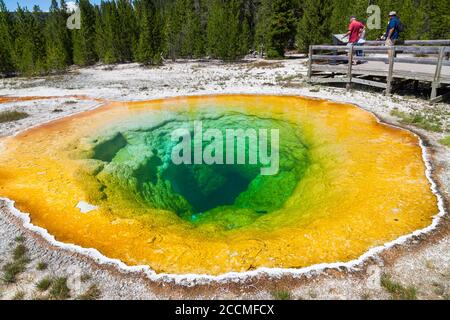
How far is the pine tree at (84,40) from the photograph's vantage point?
128 ft

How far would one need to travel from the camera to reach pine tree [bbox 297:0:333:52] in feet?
107

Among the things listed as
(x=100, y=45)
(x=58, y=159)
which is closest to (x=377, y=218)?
(x=58, y=159)

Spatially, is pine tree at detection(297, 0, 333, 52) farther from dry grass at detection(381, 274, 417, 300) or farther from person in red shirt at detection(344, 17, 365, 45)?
dry grass at detection(381, 274, 417, 300)

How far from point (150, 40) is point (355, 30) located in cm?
2653

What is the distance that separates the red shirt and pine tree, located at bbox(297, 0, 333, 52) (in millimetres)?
19933

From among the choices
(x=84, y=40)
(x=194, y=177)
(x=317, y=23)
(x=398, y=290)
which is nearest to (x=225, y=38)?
(x=317, y=23)

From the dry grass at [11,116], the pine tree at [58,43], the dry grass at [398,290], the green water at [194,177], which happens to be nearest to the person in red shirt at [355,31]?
the green water at [194,177]

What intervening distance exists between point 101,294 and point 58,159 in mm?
5531

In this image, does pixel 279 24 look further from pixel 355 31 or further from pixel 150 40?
pixel 355 31

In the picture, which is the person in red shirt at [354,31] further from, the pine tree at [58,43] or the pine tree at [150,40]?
the pine tree at [58,43]

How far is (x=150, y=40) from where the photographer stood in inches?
1422

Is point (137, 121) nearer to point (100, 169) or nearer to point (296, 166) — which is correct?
point (100, 169)

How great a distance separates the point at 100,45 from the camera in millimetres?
40688

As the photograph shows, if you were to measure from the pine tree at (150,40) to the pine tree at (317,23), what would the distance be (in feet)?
53.3
